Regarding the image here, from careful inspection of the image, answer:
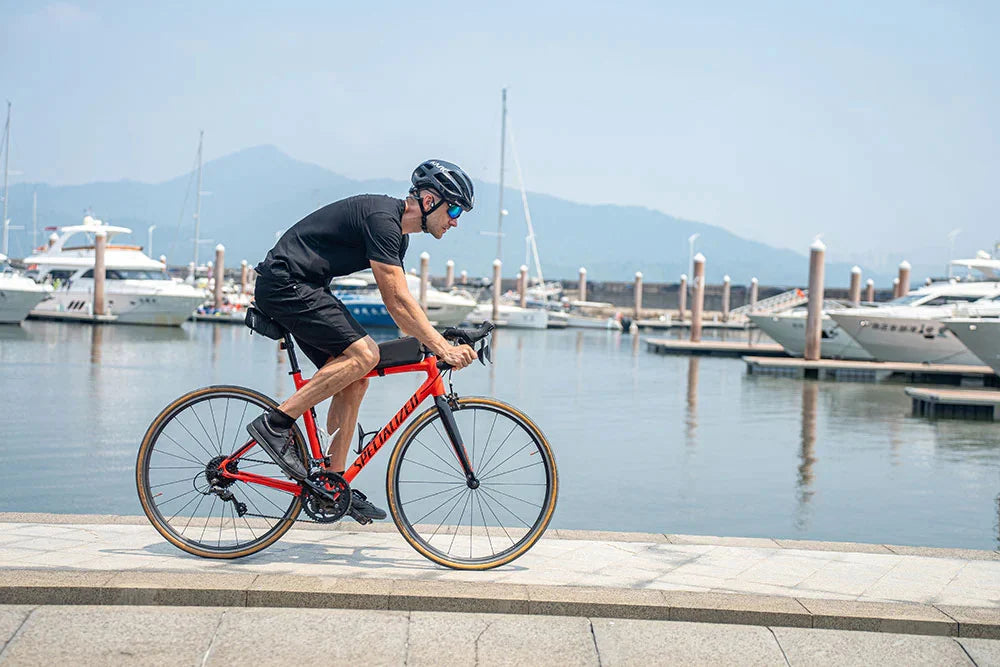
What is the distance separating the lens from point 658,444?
13.6m

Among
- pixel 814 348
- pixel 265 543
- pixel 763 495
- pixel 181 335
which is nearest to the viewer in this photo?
pixel 265 543

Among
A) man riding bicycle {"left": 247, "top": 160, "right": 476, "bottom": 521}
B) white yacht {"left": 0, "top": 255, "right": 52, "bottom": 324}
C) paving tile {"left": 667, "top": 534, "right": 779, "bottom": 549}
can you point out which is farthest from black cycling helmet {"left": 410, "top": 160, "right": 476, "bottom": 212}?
white yacht {"left": 0, "top": 255, "right": 52, "bottom": 324}

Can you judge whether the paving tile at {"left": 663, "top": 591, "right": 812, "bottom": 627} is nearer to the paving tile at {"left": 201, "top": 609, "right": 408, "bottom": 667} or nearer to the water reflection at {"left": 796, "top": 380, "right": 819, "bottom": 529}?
the paving tile at {"left": 201, "top": 609, "right": 408, "bottom": 667}

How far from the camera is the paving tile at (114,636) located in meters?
3.44

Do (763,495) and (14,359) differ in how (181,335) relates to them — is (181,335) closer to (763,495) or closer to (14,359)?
(14,359)

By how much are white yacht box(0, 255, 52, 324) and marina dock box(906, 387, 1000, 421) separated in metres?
29.1

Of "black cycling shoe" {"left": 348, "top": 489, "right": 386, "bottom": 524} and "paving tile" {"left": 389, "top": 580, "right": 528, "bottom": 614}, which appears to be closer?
"paving tile" {"left": 389, "top": 580, "right": 528, "bottom": 614}

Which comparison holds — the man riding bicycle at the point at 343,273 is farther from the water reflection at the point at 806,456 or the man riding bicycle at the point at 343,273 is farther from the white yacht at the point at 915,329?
the white yacht at the point at 915,329

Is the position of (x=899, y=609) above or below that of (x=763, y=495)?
above

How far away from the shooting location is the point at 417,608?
387 cm

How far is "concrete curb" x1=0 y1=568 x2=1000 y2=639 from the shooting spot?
150 inches

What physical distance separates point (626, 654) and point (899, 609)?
1.03 m

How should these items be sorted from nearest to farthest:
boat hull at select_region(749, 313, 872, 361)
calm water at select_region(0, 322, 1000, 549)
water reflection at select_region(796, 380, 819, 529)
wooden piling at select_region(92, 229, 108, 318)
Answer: calm water at select_region(0, 322, 1000, 549) < water reflection at select_region(796, 380, 819, 529) < boat hull at select_region(749, 313, 872, 361) < wooden piling at select_region(92, 229, 108, 318)

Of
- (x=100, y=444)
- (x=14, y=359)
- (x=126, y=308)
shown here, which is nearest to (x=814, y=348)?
(x=14, y=359)
